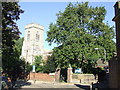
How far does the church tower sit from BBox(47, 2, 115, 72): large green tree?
56.0m

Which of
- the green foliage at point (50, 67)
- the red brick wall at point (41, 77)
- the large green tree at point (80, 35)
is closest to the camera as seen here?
the large green tree at point (80, 35)

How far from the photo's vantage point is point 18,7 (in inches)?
650

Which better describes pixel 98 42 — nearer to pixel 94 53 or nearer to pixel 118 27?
pixel 94 53

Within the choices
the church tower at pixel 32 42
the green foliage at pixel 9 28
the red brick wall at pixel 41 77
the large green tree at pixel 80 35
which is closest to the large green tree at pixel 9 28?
the green foliage at pixel 9 28

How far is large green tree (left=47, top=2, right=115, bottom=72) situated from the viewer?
3132 centimetres

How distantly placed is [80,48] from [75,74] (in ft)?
22.0

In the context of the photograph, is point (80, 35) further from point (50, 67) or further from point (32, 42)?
point (32, 42)

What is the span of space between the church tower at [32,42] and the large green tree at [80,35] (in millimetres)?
56015

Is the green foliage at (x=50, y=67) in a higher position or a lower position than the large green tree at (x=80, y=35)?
lower

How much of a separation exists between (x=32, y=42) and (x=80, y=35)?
6213cm

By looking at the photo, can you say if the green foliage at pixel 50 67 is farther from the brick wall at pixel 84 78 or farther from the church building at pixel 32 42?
the church building at pixel 32 42

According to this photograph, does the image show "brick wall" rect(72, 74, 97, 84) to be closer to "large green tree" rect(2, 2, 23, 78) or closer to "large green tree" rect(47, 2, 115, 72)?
Result: "large green tree" rect(47, 2, 115, 72)

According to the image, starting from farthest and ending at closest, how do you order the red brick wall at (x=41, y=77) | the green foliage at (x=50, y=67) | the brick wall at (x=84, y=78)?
1. the green foliage at (x=50, y=67)
2. the red brick wall at (x=41, y=77)
3. the brick wall at (x=84, y=78)

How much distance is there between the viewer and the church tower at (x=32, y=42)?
9031cm
